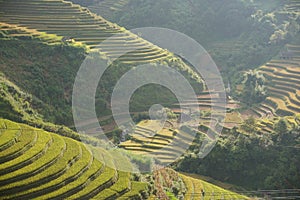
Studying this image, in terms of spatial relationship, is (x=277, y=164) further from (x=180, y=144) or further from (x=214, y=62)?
(x=214, y=62)

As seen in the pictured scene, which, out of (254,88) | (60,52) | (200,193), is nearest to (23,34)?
(60,52)

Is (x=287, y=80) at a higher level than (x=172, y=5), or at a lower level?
lower

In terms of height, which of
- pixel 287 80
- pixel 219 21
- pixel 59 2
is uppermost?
pixel 219 21

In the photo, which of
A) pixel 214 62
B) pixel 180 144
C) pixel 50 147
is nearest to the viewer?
pixel 50 147

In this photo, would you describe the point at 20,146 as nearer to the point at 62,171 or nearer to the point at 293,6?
the point at 62,171

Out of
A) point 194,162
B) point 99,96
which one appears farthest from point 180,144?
point 99,96

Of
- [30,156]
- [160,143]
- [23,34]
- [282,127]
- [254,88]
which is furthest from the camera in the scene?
[254,88]

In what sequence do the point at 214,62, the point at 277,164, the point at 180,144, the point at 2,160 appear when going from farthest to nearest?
the point at 214,62 → the point at 180,144 → the point at 277,164 → the point at 2,160
